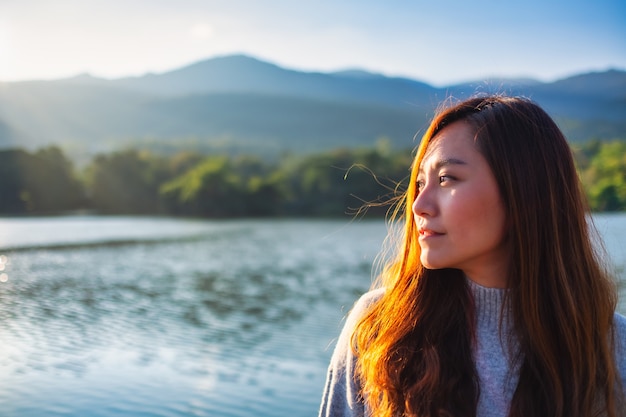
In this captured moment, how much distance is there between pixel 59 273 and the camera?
1406 cm

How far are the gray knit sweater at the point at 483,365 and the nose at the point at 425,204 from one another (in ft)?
0.58

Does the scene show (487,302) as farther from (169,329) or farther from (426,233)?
(169,329)

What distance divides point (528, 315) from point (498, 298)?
0.07 meters

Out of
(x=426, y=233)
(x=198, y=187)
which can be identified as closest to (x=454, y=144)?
(x=426, y=233)

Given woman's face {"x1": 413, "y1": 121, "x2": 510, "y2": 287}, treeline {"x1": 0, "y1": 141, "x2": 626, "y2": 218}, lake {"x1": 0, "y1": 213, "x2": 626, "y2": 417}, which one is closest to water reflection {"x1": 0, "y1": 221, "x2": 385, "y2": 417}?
lake {"x1": 0, "y1": 213, "x2": 626, "y2": 417}

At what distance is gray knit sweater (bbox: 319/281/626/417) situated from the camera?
125 centimetres

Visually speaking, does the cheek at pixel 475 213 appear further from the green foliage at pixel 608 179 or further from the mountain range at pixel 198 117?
the mountain range at pixel 198 117

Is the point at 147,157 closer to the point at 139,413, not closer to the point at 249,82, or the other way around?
the point at 139,413

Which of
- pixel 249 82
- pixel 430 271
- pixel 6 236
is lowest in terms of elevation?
pixel 6 236

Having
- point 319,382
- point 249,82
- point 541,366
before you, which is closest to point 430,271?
point 541,366

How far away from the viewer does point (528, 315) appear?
123 cm

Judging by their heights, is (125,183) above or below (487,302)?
below

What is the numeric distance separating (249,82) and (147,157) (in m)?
118

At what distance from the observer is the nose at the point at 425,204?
1.23 meters
